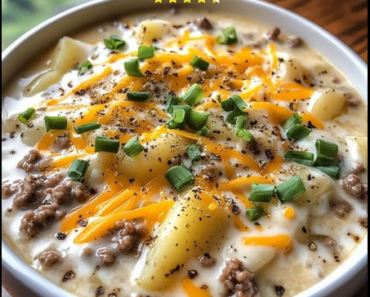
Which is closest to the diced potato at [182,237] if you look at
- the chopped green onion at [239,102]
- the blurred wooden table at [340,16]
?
the chopped green onion at [239,102]

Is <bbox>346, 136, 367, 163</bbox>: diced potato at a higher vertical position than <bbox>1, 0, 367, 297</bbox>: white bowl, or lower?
lower

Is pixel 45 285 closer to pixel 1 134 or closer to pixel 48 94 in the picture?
pixel 1 134

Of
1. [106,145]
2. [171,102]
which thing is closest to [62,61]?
[171,102]

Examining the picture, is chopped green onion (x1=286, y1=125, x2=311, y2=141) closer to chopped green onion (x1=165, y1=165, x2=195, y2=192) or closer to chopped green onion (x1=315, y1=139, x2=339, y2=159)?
chopped green onion (x1=315, y1=139, x2=339, y2=159)

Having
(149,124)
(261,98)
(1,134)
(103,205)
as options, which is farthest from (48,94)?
(261,98)

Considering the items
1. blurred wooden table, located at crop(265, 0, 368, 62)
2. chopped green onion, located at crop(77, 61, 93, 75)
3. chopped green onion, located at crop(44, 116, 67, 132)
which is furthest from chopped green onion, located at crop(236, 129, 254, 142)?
blurred wooden table, located at crop(265, 0, 368, 62)

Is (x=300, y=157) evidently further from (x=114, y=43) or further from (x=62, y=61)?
(x=62, y=61)

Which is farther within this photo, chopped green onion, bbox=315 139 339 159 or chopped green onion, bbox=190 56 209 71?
chopped green onion, bbox=190 56 209 71
